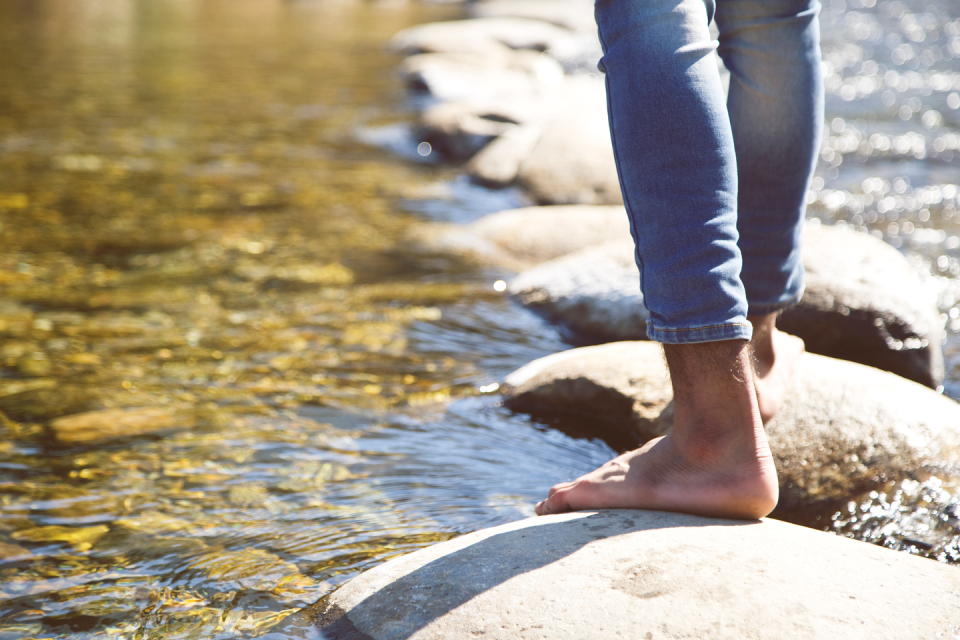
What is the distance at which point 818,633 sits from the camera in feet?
4.19

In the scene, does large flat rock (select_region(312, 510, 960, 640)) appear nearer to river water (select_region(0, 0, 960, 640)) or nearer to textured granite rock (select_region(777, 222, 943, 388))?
river water (select_region(0, 0, 960, 640))

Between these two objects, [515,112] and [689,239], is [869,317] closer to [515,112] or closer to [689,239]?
[689,239]

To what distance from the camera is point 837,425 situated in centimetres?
207

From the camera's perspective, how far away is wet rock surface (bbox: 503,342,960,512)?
2006 millimetres

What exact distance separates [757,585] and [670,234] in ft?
1.88

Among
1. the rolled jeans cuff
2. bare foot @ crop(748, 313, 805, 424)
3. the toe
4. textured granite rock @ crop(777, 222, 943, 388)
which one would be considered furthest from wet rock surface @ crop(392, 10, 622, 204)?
the rolled jeans cuff

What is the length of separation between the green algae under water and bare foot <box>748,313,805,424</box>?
50 cm

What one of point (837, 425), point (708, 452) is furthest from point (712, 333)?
point (837, 425)

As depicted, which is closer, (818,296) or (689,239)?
(689,239)

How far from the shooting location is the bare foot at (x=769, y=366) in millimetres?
1932

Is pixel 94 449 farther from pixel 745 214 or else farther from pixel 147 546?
pixel 745 214

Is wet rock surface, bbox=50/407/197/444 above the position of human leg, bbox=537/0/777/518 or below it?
below

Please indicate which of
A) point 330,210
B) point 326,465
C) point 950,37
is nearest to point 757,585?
point 326,465

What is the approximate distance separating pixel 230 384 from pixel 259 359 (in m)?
0.20
